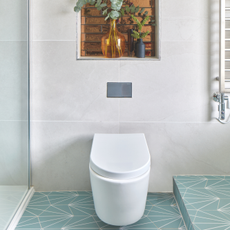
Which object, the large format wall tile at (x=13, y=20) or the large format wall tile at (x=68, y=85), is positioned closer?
the large format wall tile at (x=13, y=20)

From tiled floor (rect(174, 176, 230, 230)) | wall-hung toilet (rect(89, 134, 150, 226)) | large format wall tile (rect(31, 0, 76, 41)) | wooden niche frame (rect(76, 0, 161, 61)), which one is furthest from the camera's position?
wooden niche frame (rect(76, 0, 161, 61))

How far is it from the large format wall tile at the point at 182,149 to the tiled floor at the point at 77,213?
0.55ft

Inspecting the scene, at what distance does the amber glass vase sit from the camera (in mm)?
1382

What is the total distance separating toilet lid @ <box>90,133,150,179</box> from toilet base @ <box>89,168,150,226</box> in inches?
1.1

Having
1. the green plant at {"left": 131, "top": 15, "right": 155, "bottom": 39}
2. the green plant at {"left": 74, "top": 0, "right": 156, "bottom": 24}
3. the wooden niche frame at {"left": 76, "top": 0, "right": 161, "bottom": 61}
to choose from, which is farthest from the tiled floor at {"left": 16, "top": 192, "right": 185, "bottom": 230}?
the green plant at {"left": 74, "top": 0, "right": 156, "bottom": 24}

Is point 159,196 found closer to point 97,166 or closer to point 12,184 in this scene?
point 97,166

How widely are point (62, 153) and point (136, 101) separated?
62cm

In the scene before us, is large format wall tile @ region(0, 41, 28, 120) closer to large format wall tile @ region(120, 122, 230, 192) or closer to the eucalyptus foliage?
the eucalyptus foliage

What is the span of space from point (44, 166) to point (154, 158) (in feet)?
2.49

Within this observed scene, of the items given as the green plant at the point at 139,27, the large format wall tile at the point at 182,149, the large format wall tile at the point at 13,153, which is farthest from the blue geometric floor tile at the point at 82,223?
the green plant at the point at 139,27

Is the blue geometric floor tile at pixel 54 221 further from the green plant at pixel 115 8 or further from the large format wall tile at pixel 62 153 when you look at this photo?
the green plant at pixel 115 8

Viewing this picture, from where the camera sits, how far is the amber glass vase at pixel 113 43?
1382 mm

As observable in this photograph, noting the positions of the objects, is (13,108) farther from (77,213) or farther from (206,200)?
(206,200)

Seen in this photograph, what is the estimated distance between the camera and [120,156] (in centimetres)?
107
